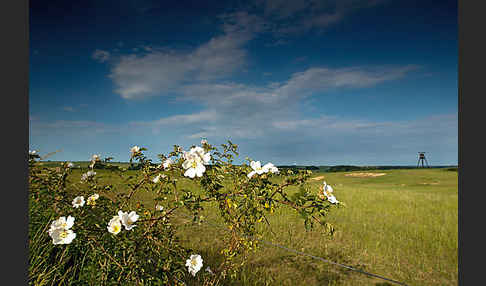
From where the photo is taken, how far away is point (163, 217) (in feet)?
5.59

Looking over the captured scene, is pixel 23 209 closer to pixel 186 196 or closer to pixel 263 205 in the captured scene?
pixel 186 196

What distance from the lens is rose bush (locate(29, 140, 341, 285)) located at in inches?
62.9

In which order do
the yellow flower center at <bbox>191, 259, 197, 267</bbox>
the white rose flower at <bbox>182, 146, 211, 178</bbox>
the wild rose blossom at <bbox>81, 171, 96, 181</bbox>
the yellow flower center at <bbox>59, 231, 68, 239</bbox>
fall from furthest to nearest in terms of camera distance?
the wild rose blossom at <bbox>81, 171, 96, 181</bbox> < the yellow flower center at <bbox>191, 259, 197, 267</bbox> < the yellow flower center at <bbox>59, 231, 68, 239</bbox> < the white rose flower at <bbox>182, 146, 211, 178</bbox>

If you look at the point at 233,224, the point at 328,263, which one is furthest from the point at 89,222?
the point at 328,263

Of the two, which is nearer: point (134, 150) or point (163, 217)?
point (163, 217)

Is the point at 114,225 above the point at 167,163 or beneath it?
beneath

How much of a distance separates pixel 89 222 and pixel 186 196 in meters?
1.35

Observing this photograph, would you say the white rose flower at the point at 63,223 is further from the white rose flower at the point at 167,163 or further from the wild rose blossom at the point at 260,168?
the wild rose blossom at the point at 260,168

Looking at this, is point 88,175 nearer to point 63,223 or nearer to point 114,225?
point 63,223

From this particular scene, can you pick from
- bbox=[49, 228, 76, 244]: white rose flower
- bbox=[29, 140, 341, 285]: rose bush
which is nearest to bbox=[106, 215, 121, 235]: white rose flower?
bbox=[29, 140, 341, 285]: rose bush

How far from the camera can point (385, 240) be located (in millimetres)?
2699

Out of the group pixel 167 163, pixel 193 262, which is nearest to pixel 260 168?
pixel 167 163

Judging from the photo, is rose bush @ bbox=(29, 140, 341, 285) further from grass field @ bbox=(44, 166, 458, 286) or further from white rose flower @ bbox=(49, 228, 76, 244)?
grass field @ bbox=(44, 166, 458, 286)

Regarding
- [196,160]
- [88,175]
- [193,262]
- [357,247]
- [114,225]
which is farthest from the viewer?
[357,247]
